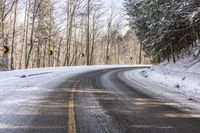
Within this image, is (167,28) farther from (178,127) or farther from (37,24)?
(37,24)

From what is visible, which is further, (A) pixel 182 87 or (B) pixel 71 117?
(A) pixel 182 87

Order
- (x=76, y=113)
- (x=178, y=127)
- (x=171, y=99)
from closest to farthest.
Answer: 1. (x=178, y=127)
2. (x=76, y=113)
3. (x=171, y=99)

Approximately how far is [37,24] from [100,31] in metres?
24.5

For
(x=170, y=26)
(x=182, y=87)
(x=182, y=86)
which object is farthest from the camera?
(x=170, y=26)

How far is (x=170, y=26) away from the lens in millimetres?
22281

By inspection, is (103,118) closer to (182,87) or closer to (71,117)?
(71,117)

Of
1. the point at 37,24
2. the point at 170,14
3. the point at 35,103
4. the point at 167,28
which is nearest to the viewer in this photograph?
the point at 35,103

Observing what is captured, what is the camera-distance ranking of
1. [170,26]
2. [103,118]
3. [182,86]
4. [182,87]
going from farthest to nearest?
[170,26], [182,86], [182,87], [103,118]

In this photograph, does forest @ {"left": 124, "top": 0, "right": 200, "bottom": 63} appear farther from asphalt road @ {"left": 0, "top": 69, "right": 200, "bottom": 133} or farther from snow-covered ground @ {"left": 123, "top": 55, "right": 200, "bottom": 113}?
asphalt road @ {"left": 0, "top": 69, "right": 200, "bottom": 133}

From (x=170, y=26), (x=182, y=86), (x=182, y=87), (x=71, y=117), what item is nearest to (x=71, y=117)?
(x=71, y=117)

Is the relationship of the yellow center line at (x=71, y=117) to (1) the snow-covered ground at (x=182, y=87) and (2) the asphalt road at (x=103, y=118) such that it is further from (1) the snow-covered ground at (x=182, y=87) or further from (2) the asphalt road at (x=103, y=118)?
(1) the snow-covered ground at (x=182, y=87)

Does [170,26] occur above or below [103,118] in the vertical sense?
above

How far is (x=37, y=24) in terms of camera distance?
2023 inches

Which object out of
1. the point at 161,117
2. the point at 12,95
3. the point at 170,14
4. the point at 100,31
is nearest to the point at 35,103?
the point at 12,95
